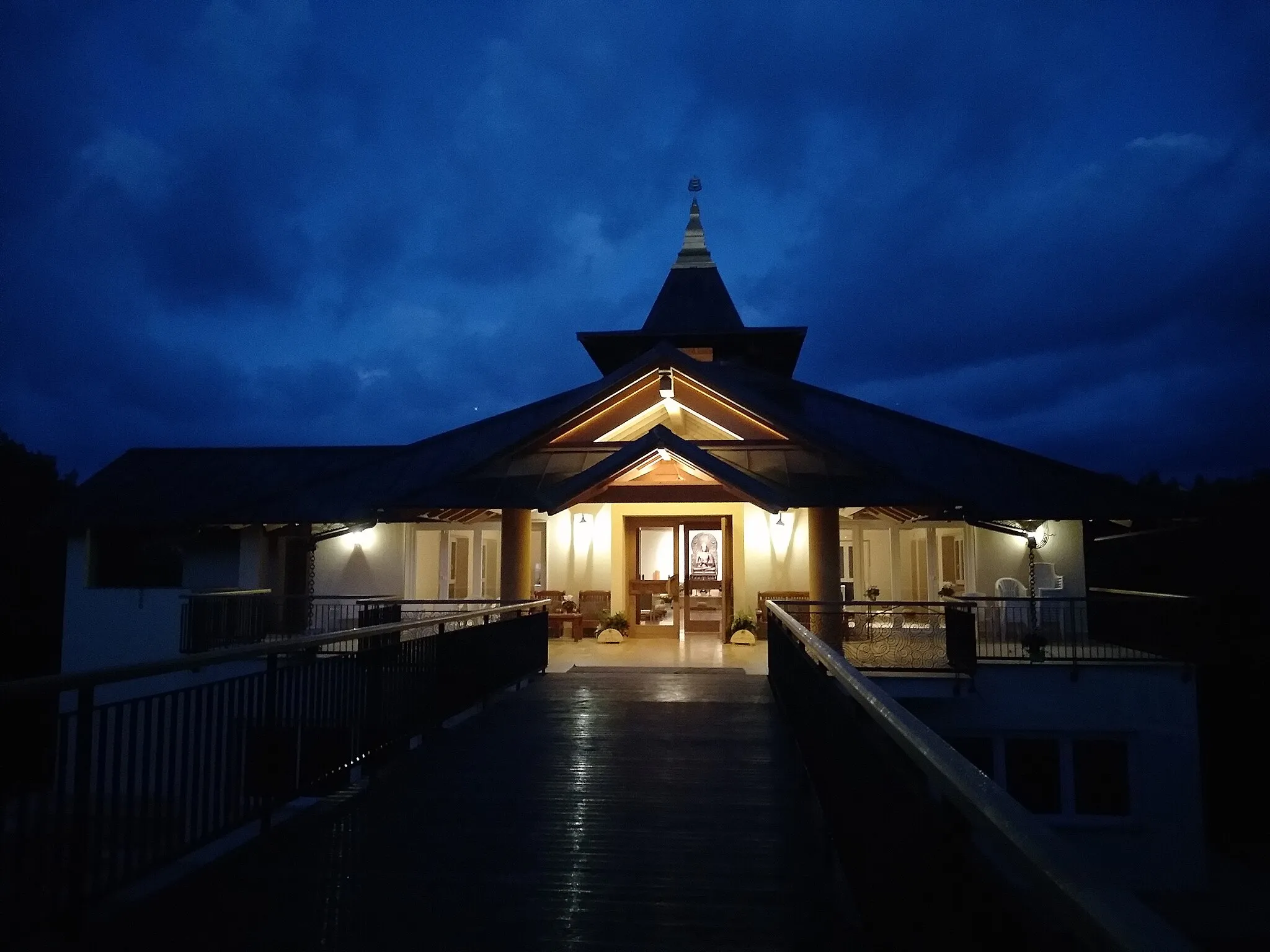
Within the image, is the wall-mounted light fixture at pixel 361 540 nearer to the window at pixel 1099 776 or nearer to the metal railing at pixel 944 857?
the window at pixel 1099 776

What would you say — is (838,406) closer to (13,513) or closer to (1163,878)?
(1163,878)

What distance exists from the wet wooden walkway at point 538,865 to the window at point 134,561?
14.0 meters

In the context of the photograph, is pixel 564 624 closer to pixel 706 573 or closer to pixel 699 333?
pixel 706 573

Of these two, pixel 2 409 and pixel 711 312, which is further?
pixel 2 409

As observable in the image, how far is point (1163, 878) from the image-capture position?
1227 centimetres

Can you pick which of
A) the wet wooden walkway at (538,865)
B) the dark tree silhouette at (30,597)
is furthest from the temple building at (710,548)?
the wet wooden walkway at (538,865)

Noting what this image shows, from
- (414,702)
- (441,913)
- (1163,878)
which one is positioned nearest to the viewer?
(441,913)

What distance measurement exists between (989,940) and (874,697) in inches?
53.6

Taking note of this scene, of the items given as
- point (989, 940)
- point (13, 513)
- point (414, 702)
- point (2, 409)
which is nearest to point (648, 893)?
point (989, 940)

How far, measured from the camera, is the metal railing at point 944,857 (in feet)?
4.43

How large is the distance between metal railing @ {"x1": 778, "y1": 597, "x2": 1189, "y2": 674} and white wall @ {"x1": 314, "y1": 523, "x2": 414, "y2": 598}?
32.7ft

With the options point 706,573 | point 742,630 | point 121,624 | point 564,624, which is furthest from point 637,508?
point 121,624

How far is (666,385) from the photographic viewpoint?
1570 centimetres

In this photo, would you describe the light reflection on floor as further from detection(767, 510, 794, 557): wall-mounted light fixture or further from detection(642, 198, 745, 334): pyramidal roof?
detection(642, 198, 745, 334): pyramidal roof
